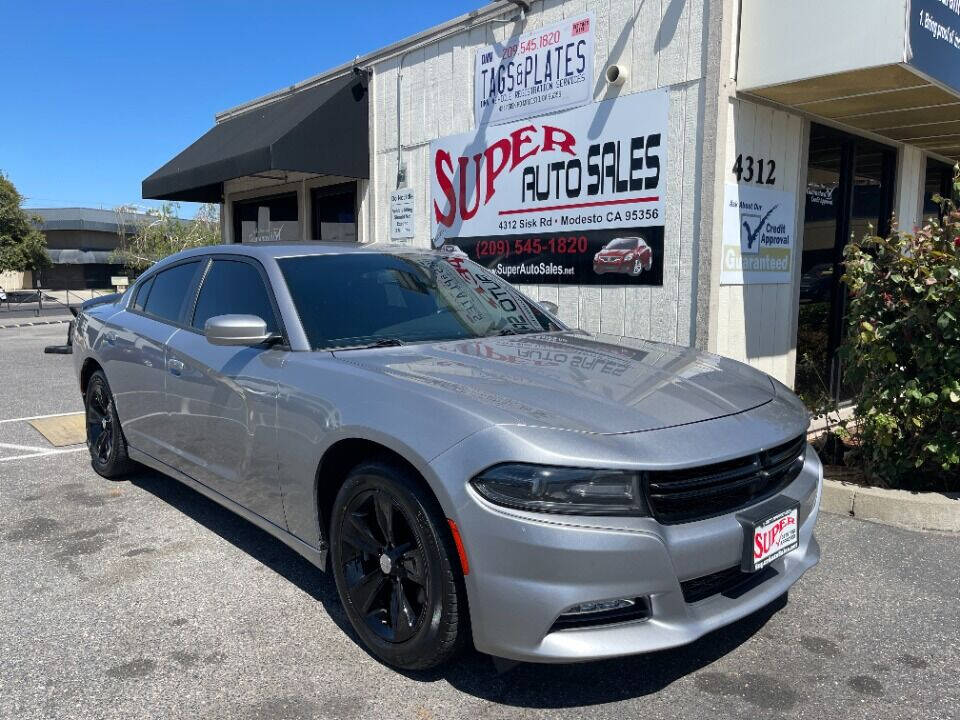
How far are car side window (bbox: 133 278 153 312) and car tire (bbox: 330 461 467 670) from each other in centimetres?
263

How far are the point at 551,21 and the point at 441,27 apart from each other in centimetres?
170

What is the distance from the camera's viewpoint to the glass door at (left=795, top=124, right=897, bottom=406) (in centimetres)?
731

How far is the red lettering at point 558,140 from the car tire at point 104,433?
462 cm

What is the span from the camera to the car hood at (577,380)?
2.48m

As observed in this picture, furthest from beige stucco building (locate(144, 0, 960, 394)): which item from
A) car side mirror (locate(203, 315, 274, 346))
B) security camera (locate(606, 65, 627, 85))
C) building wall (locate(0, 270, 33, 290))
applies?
building wall (locate(0, 270, 33, 290))

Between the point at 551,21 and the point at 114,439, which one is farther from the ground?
the point at 551,21

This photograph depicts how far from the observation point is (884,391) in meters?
4.64

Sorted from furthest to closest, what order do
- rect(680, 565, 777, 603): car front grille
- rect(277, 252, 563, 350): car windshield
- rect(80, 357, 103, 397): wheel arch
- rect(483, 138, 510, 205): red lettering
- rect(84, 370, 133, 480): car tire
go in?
1. rect(483, 138, 510, 205): red lettering
2. rect(80, 357, 103, 397): wheel arch
3. rect(84, 370, 133, 480): car tire
4. rect(277, 252, 563, 350): car windshield
5. rect(680, 565, 777, 603): car front grille

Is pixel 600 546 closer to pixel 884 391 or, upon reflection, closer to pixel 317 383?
pixel 317 383

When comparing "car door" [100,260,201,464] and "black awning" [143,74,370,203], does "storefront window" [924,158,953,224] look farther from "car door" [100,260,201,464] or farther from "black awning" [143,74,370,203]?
"car door" [100,260,201,464]

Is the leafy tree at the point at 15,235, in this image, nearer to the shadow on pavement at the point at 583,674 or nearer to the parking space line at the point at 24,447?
the parking space line at the point at 24,447

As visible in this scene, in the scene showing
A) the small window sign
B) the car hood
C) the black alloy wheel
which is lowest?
the black alloy wheel

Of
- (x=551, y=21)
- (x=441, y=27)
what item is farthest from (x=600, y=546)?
(x=441, y=27)

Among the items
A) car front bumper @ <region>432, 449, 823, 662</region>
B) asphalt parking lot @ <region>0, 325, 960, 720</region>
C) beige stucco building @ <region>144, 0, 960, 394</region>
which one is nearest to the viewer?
car front bumper @ <region>432, 449, 823, 662</region>
